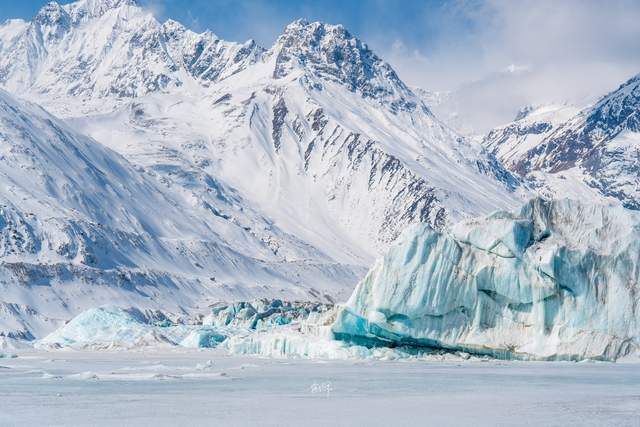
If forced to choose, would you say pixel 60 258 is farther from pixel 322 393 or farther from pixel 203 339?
pixel 322 393

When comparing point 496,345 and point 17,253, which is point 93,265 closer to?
point 17,253

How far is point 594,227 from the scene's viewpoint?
65312 mm

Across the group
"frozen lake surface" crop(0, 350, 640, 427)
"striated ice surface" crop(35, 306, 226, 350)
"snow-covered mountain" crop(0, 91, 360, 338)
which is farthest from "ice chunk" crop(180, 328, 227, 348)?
"snow-covered mountain" crop(0, 91, 360, 338)

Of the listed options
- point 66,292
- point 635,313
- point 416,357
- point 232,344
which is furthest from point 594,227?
point 66,292

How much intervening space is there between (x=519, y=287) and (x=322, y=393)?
21.9 meters

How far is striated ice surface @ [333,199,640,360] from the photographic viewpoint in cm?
6328

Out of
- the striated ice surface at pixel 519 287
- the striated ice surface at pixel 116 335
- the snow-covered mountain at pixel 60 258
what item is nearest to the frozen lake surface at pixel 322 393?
the striated ice surface at pixel 519 287

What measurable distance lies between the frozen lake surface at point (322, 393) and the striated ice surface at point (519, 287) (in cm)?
179

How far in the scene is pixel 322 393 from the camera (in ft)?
153

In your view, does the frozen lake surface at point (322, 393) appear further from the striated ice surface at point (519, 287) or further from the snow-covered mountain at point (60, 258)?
the snow-covered mountain at point (60, 258)

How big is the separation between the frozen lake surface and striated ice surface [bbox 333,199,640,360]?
179 centimetres

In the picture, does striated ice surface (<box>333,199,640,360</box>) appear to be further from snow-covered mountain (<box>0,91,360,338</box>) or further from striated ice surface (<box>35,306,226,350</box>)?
snow-covered mountain (<box>0,91,360,338</box>)

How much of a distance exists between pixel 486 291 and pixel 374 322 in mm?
7579

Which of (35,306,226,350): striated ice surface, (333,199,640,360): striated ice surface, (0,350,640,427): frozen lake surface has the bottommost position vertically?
(0,350,640,427): frozen lake surface
